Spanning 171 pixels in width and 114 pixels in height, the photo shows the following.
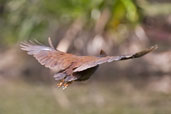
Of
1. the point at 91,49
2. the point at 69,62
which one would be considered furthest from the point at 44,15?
the point at 69,62

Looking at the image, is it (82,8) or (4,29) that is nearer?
(82,8)

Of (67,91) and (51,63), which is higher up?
(51,63)

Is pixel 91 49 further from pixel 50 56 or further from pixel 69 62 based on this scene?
pixel 69 62

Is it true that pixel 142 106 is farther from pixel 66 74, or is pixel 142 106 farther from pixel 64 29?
pixel 66 74

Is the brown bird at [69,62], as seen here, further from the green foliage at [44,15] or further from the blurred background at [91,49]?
the green foliage at [44,15]

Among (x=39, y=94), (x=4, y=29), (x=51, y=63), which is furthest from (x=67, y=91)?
(x=51, y=63)

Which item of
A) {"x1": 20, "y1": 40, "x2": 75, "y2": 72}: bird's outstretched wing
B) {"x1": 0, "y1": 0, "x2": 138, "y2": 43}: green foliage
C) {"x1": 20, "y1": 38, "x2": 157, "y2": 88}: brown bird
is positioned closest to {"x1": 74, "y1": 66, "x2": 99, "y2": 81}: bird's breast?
{"x1": 20, "y1": 38, "x2": 157, "y2": 88}: brown bird

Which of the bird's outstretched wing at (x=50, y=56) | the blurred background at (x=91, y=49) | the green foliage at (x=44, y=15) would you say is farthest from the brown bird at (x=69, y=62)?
the green foliage at (x=44, y=15)
